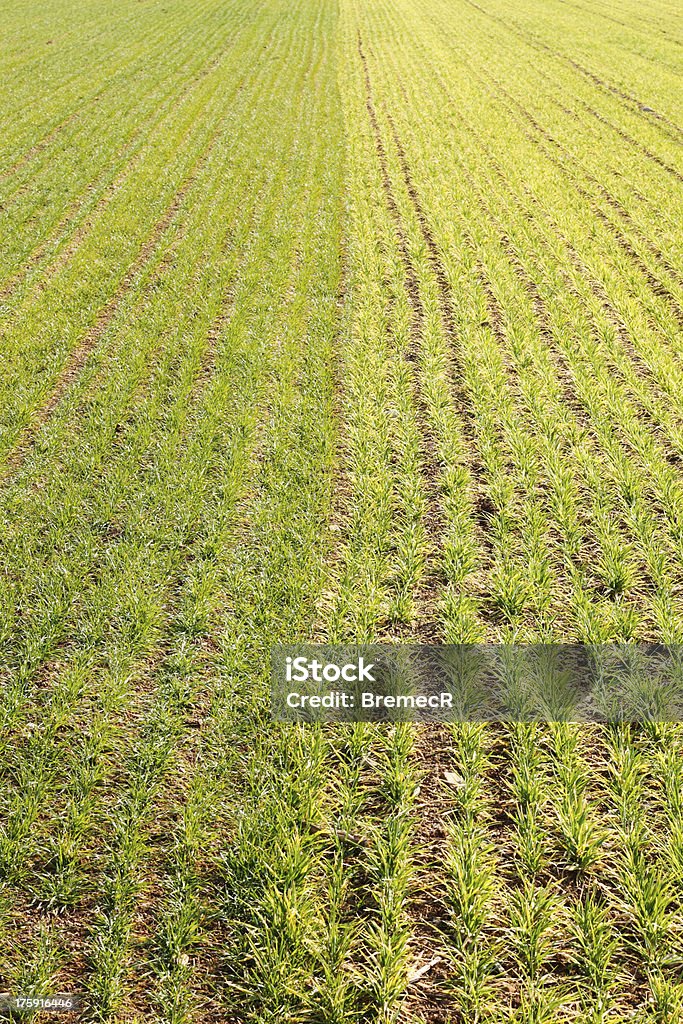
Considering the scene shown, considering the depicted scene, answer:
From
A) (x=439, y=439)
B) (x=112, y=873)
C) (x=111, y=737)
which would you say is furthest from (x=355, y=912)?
(x=439, y=439)

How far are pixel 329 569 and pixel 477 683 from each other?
48.9 inches

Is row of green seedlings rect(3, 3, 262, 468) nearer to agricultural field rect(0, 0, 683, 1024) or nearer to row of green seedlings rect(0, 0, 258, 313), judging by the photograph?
agricultural field rect(0, 0, 683, 1024)

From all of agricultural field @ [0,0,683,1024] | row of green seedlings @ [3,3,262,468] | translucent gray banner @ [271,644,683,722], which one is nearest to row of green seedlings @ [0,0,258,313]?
agricultural field @ [0,0,683,1024]

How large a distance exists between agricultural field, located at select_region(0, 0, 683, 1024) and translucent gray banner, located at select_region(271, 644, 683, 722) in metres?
0.10

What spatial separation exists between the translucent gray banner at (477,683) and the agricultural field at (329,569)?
99 millimetres

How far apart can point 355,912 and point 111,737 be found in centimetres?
146

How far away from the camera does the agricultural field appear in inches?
101

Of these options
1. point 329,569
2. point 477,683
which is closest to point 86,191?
point 329,569

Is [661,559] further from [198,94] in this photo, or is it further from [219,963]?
[198,94]

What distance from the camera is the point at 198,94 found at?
16000 mm

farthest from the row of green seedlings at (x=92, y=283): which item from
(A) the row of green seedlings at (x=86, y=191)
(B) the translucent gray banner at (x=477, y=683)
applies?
(B) the translucent gray banner at (x=477, y=683)

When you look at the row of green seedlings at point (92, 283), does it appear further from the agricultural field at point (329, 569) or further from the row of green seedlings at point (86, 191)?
the row of green seedlings at point (86, 191)

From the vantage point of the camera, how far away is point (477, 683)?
139 inches

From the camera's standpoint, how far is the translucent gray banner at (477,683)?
337 cm
